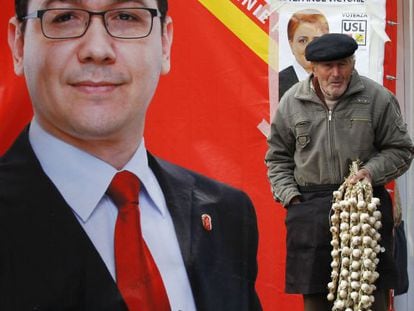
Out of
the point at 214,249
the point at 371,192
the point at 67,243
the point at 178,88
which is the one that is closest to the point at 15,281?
the point at 67,243

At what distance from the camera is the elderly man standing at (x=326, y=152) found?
14.1ft

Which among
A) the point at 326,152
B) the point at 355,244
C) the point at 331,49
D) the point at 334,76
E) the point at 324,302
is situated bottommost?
the point at 324,302

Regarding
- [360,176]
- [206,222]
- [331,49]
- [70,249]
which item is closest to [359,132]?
[360,176]

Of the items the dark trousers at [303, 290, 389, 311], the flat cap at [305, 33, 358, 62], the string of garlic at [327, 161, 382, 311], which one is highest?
the flat cap at [305, 33, 358, 62]

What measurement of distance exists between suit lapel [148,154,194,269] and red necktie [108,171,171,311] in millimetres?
112

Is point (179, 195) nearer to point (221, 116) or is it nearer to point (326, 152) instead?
point (221, 116)

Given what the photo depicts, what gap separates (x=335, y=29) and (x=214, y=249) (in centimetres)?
292

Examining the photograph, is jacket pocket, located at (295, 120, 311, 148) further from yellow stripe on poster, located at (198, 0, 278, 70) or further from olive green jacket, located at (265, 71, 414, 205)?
yellow stripe on poster, located at (198, 0, 278, 70)

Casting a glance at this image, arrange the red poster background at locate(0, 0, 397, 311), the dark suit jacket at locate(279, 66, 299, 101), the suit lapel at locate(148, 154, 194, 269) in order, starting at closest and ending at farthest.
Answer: the suit lapel at locate(148, 154, 194, 269), the red poster background at locate(0, 0, 397, 311), the dark suit jacket at locate(279, 66, 299, 101)

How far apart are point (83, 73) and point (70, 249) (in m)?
0.40

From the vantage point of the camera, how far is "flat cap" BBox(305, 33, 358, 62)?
437 centimetres

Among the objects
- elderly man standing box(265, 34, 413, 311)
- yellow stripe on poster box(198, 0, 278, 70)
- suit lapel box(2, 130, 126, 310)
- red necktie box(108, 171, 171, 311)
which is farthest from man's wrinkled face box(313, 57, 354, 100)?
suit lapel box(2, 130, 126, 310)

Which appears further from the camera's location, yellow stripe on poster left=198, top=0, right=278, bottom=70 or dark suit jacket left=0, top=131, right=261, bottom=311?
yellow stripe on poster left=198, top=0, right=278, bottom=70

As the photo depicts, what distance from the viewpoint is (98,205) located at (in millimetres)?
2279
